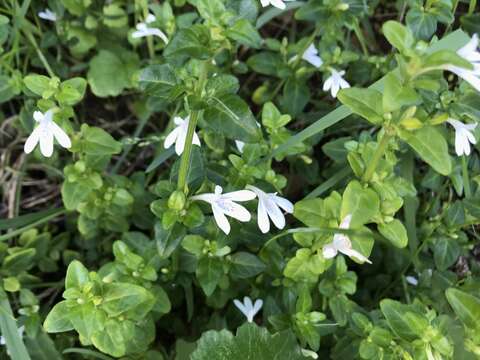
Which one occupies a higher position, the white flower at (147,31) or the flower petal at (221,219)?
the white flower at (147,31)

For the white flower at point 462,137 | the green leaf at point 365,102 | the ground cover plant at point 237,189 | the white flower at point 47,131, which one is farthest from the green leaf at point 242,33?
the white flower at point 462,137

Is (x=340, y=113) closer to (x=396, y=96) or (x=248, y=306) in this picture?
(x=396, y=96)

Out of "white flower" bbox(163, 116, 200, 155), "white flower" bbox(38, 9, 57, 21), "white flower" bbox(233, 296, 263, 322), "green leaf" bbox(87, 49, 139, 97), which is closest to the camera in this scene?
"white flower" bbox(163, 116, 200, 155)

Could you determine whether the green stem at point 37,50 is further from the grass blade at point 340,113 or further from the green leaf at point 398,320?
the green leaf at point 398,320

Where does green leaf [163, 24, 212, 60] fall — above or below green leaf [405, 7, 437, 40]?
above

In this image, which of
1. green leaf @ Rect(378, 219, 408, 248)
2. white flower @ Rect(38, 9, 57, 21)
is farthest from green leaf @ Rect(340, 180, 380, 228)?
white flower @ Rect(38, 9, 57, 21)

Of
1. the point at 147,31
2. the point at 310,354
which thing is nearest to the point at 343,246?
the point at 310,354

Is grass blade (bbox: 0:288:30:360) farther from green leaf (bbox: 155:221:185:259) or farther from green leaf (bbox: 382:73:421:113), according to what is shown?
green leaf (bbox: 382:73:421:113)

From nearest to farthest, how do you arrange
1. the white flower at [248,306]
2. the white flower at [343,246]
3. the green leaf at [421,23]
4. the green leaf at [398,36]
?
the green leaf at [398,36]
the white flower at [343,246]
the green leaf at [421,23]
the white flower at [248,306]
